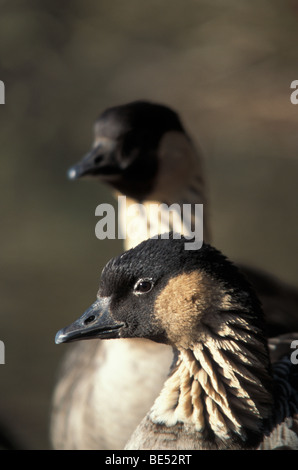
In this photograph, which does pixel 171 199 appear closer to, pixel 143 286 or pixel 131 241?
pixel 131 241

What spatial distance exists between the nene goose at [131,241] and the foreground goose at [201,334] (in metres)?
0.87

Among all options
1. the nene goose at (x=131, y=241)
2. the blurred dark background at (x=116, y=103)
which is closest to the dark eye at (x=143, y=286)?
the nene goose at (x=131, y=241)

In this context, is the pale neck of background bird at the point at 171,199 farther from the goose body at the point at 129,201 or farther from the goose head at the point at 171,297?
the goose head at the point at 171,297

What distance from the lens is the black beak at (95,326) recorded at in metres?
2.50

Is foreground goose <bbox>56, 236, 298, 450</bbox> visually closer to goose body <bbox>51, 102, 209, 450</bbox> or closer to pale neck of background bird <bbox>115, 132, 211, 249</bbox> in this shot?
goose body <bbox>51, 102, 209, 450</bbox>

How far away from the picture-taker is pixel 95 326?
8.23ft

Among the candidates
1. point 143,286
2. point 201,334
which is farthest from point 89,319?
point 201,334

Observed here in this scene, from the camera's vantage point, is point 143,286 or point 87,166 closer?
point 143,286

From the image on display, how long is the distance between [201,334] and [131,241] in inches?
52.7

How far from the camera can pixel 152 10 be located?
7875 mm

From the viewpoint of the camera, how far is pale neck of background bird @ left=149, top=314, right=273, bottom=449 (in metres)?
2.46
